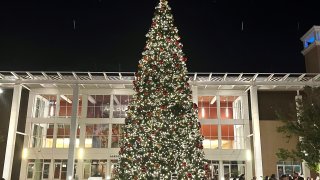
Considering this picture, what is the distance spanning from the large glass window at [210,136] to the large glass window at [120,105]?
8.64 m

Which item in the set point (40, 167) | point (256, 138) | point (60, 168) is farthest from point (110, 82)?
point (256, 138)

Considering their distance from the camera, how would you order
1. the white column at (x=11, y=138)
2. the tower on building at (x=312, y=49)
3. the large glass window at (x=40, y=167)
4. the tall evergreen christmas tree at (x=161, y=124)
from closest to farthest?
the tall evergreen christmas tree at (x=161, y=124) < the white column at (x=11, y=138) < the large glass window at (x=40, y=167) < the tower on building at (x=312, y=49)

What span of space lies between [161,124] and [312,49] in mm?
29781

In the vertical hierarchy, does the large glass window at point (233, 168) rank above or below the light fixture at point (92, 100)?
below

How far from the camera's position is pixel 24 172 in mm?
35281

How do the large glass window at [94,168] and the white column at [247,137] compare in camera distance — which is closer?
the white column at [247,137]

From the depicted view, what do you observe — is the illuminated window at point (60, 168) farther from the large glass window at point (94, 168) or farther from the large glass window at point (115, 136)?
the large glass window at point (115, 136)

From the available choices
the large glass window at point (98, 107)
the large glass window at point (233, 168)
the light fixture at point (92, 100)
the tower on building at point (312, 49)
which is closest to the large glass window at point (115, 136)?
the large glass window at point (98, 107)

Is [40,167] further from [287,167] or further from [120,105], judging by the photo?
[287,167]

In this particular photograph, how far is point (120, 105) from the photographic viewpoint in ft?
123

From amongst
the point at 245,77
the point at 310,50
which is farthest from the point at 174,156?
the point at 310,50

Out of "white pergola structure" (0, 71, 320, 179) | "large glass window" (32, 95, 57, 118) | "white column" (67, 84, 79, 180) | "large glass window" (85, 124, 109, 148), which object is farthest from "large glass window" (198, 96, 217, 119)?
"large glass window" (32, 95, 57, 118)

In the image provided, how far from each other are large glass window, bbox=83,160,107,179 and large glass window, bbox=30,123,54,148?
4411mm

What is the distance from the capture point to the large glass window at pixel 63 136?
3625cm
